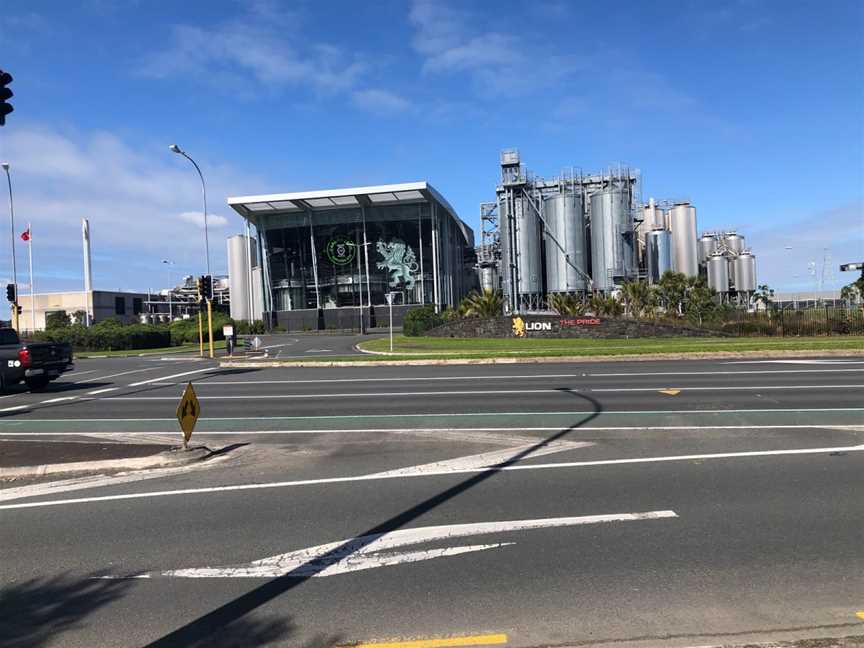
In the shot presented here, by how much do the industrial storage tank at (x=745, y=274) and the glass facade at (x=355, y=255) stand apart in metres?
32.6

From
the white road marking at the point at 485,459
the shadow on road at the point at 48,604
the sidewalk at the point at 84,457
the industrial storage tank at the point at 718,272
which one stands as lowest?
the white road marking at the point at 485,459

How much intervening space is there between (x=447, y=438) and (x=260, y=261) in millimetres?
73565

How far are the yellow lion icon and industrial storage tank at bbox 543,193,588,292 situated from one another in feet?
91.0

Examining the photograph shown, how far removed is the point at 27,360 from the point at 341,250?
5893 centimetres

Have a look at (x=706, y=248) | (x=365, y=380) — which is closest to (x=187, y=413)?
(x=365, y=380)

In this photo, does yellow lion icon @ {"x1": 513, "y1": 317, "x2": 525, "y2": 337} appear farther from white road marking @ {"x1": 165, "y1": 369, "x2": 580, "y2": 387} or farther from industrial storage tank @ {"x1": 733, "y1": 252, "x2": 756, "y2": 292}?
industrial storage tank @ {"x1": 733, "y1": 252, "x2": 756, "y2": 292}

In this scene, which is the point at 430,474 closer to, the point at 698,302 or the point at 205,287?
the point at 205,287

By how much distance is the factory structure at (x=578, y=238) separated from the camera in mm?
63531

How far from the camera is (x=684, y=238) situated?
70.6 metres

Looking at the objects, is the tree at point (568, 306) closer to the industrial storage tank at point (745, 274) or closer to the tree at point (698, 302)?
the tree at point (698, 302)

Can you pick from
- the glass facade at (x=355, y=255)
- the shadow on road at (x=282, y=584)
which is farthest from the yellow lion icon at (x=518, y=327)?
the glass facade at (x=355, y=255)

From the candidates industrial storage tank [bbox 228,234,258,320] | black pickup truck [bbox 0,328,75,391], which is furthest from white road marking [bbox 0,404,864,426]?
industrial storage tank [bbox 228,234,258,320]

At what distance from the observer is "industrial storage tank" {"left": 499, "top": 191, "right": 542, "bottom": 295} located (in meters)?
65.9

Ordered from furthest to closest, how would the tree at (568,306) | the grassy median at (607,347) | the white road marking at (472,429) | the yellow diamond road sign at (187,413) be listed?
the tree at (568,306) → the grassy median at (607,347) → the white road marking at (472,429) → the yellow diamond road sign at (187,413)
